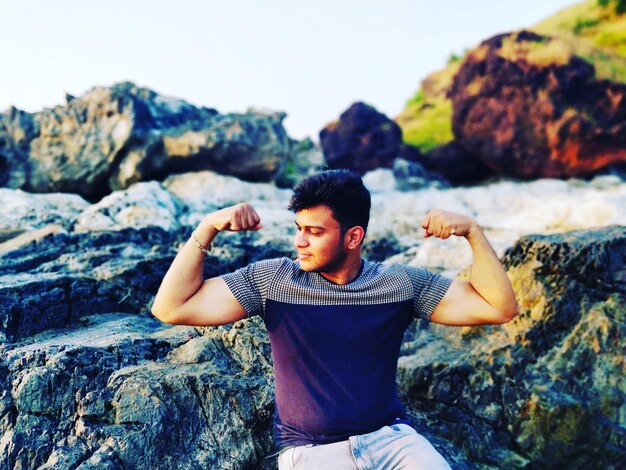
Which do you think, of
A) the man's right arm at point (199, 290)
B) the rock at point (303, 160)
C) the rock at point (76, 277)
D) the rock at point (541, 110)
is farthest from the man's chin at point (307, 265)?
the rock at point (541, 110)

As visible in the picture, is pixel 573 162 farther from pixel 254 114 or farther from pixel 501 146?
pixel 254 114

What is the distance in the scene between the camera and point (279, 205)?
10.8m

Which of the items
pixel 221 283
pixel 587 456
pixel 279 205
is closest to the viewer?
pixel 221 283

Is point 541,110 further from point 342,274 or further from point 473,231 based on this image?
point 342,274

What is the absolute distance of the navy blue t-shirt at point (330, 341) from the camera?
340 cm

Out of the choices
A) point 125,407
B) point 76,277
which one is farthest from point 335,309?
point 76,277

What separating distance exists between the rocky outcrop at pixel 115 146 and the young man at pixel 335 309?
8.60 meters

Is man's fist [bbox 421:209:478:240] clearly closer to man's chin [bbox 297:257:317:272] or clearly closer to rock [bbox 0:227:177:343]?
man's chin [bbox 297:257:317:272]

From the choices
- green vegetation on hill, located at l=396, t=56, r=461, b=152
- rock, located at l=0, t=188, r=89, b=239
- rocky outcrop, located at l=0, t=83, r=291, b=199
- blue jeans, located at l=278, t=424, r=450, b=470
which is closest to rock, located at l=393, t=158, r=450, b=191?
rocky outcrop, located at l=0, t=83, r=291, b=199

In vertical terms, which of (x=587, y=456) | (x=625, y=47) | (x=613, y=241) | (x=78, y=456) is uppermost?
(x=625, y=47)

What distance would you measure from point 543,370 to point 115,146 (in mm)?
9636

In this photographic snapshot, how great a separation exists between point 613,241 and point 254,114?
389 inches

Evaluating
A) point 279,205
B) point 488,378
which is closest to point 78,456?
point 488,378

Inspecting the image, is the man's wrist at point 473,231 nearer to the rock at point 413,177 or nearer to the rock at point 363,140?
the rock at point 413,177
